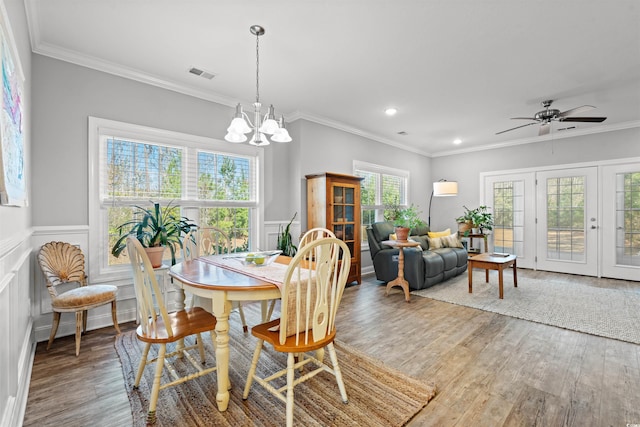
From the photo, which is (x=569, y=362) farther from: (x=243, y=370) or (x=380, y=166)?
(x=380, y=166)

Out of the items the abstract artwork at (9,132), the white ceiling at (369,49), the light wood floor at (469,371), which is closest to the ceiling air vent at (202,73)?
the white ceiling at (369,49)

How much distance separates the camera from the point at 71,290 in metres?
2.65

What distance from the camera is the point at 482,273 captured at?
18.1ft

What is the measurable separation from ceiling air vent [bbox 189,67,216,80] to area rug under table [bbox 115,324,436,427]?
9.21 feet

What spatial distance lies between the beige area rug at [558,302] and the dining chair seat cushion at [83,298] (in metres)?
3.58

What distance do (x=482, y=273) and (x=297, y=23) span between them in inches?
203

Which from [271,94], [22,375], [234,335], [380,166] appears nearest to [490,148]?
[380,166]

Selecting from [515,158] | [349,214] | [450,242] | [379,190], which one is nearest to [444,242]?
[450,242]

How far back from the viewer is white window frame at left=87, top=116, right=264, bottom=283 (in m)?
2.99

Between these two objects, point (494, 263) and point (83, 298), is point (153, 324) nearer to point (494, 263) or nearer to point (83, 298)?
point (83, 298)

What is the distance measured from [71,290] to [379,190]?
4.90 meters

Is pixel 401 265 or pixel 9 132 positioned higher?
pixel 9 132

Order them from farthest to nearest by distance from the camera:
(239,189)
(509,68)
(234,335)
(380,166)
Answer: (380,166), (239,189), (509,68), (234,335)

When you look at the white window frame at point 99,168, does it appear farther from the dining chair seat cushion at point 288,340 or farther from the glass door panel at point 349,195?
the dining chair seat cushion at point 288,340
